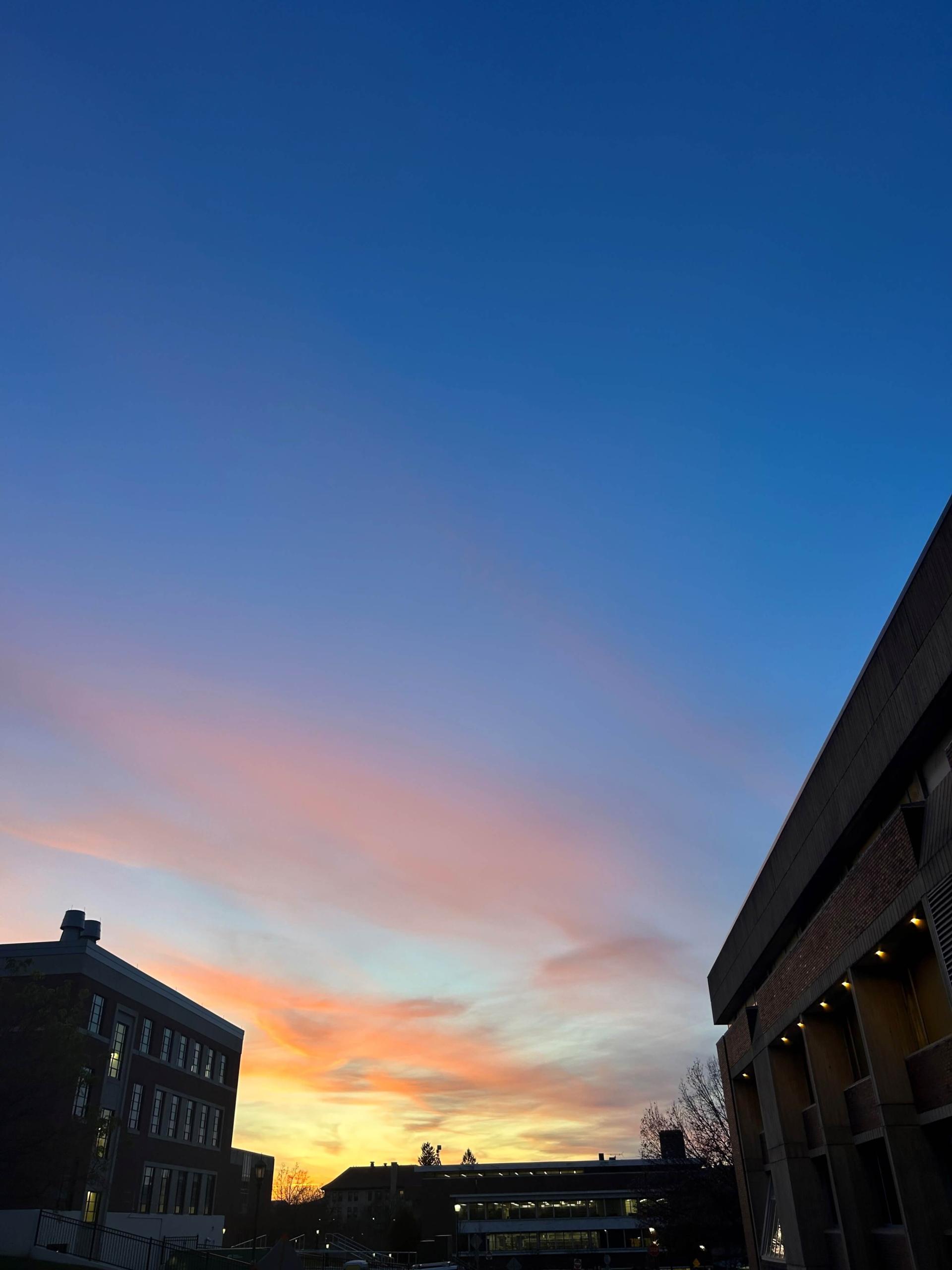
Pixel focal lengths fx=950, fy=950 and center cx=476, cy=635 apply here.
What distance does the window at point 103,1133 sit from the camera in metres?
36.5

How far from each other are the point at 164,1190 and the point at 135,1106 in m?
6.38

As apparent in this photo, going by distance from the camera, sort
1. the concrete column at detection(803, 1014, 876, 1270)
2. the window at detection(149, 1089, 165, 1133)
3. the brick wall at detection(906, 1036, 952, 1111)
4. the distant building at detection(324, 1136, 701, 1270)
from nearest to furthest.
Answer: the brick wall at detection(906, 1036, 952, 1111) < the concrete column at detection(803, 1014, 876, 1270) < the window at detection(149, 1089, 165, 1133) < the distant building at detection(324, 1136, 701, 1270)

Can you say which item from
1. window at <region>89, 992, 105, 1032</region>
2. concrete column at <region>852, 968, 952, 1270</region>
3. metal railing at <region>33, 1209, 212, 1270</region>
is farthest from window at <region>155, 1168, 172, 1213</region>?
concrete column at <region>852, 968, 952, 1270</region>

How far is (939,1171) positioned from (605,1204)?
104 meters

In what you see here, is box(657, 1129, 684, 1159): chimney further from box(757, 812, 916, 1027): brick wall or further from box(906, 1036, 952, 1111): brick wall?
box(906, 1036, 952, 1111): brick wall

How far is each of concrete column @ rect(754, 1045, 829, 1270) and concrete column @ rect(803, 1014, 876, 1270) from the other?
0.97 m

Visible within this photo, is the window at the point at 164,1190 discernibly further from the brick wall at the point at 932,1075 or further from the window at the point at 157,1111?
the brick wall at the point at 932,1075

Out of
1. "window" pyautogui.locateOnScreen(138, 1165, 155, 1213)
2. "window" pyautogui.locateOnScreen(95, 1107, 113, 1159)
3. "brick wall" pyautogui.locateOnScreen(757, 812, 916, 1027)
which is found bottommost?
"window" pyautogui.locateOnScreen(138, 1165, 155, 1213)

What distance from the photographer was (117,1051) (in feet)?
161

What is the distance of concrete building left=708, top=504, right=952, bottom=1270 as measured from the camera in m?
16.2

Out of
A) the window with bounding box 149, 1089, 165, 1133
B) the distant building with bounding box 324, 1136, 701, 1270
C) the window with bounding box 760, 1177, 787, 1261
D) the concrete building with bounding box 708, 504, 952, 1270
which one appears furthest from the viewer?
the distant building with bounding box 324, 1136, 701, 1270

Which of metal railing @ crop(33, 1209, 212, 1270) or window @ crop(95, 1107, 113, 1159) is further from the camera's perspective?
window @ crop(95, 1107, 113, 1159)

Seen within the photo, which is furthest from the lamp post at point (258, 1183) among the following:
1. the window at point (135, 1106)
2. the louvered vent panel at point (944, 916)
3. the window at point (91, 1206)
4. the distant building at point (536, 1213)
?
the distant building at point (536, 1213)

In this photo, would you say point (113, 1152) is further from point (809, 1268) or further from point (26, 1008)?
point (809, 1268)
